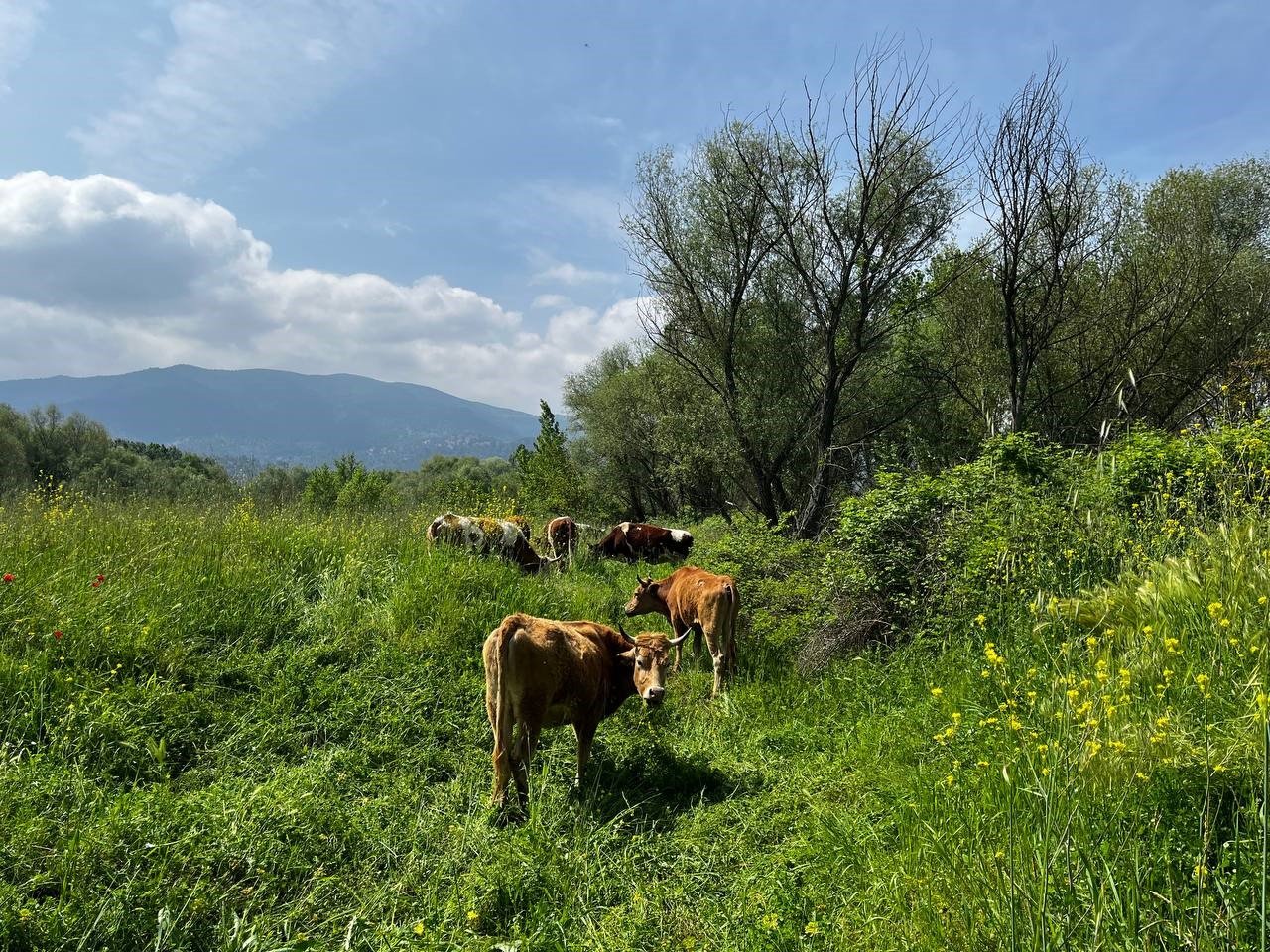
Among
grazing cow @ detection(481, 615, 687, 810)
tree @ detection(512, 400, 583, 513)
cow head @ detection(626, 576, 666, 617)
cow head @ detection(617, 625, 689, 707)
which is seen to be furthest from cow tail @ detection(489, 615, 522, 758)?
tree @ detection(512, 400, 583, 513)

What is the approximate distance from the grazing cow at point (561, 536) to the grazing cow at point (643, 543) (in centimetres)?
76

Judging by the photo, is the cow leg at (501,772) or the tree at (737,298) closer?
the cow leg at (501,772)

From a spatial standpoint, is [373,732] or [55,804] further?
[373,732]

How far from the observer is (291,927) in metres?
3.54

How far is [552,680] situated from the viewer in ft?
16.9

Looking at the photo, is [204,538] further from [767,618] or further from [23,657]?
[767,618]

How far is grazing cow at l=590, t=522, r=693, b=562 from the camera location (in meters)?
17.0

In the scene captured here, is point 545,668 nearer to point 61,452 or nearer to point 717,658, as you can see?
Answer: point 717,658

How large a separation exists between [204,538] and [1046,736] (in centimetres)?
900

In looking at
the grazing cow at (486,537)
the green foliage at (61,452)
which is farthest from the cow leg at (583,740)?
the green foliage at (61,452)

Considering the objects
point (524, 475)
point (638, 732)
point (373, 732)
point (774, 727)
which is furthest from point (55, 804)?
point (524, 475)

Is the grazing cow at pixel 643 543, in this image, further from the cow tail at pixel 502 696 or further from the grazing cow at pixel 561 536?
the cow tail at pixel 502 696

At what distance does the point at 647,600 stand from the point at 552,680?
16.4 feet

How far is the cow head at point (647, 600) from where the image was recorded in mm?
10016
